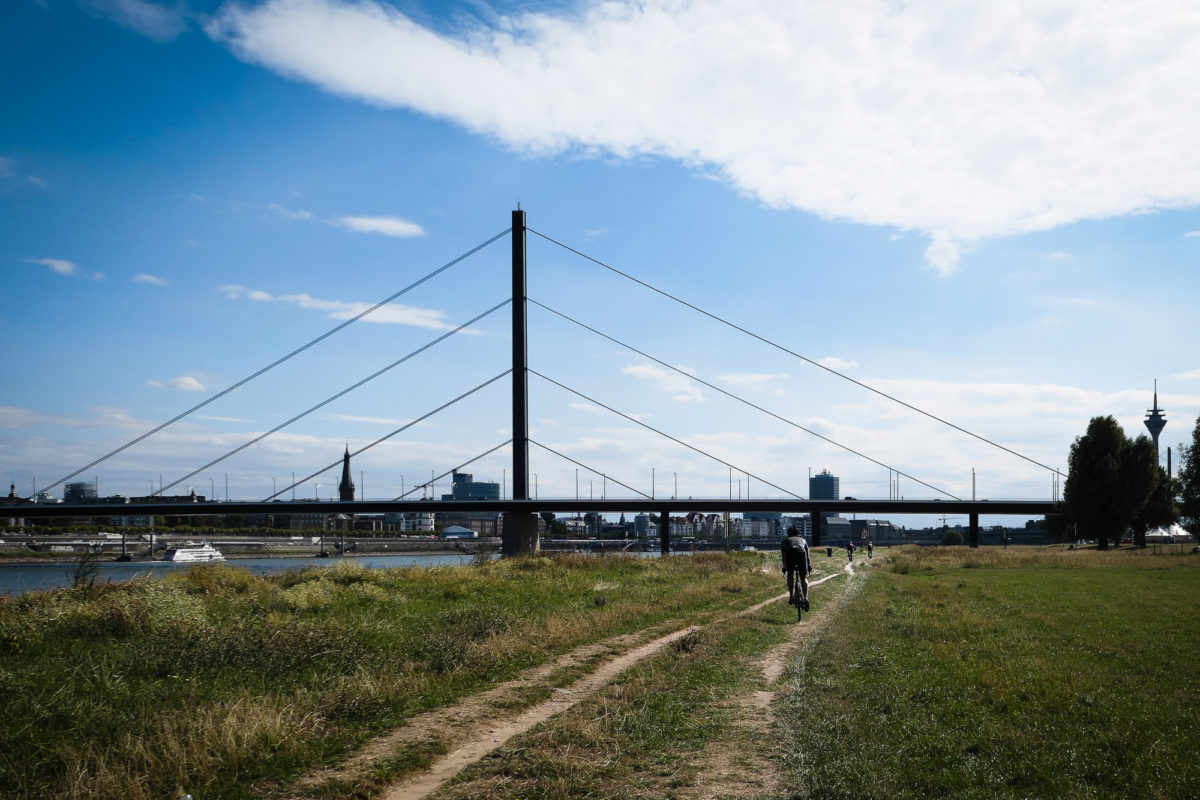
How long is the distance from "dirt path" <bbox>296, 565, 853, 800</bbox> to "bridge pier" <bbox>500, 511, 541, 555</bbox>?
5118 cm

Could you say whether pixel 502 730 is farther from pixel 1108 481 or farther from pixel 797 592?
pixel 1108 481

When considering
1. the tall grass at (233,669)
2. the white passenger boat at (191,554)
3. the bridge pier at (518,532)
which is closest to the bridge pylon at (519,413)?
the bridge pier at (518,532)

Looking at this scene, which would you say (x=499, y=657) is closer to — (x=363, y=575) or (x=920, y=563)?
(x=363, y=575)

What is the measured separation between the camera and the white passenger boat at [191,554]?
106562 millimetres

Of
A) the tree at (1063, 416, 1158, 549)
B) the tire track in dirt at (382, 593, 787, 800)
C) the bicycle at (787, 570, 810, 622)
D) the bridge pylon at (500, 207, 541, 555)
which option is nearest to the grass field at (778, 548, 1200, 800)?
the bicycle at (787, 570, 810, 622)

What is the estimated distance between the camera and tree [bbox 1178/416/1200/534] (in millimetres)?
61656

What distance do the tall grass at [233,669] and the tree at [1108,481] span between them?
6124 cm

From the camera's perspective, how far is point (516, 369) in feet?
208

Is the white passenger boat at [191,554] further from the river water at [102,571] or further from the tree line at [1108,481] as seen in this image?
the tree line at [1108,481]

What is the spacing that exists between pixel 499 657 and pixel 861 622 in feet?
31.3

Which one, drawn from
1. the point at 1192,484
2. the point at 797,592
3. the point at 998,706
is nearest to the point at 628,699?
the point at 998,706

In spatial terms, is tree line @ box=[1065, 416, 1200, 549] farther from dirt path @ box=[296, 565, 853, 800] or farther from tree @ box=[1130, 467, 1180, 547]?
dirt path @ box=[296, 565, 853, 800]

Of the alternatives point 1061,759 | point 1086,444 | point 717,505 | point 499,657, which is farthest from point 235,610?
point 1086,444

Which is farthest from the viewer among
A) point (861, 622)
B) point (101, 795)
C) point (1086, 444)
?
point (1086, 444)
